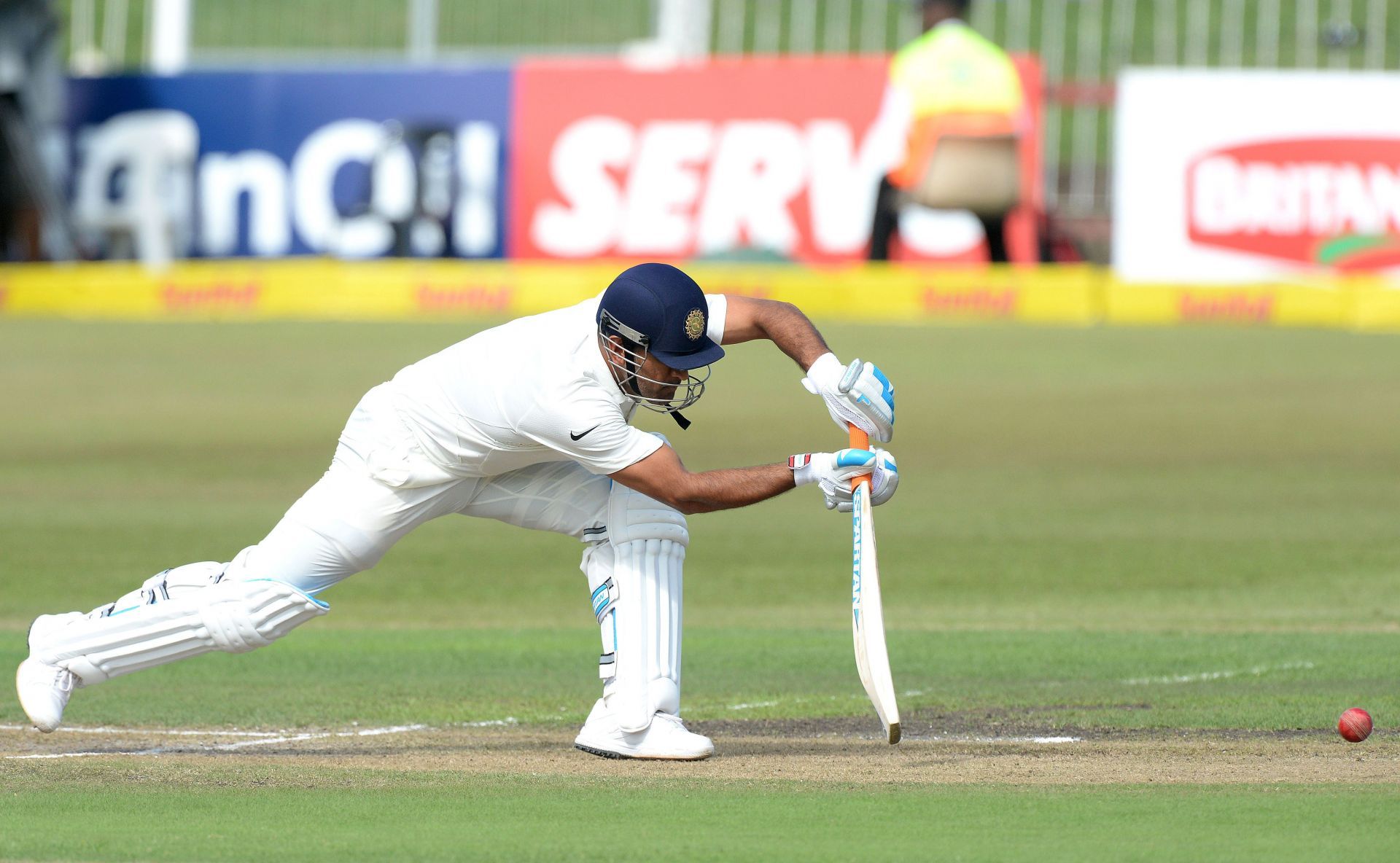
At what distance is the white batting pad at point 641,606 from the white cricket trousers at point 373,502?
0.16 meters

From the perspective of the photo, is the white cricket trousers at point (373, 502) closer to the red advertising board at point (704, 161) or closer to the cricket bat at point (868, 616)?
the cricket bat at point (868, 616)

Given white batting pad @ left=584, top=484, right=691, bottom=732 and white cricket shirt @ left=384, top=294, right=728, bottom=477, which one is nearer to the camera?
white cricket shirt @ left=384, top=294, right=728, bottom=477

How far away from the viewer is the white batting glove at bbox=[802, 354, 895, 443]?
6.50 meters

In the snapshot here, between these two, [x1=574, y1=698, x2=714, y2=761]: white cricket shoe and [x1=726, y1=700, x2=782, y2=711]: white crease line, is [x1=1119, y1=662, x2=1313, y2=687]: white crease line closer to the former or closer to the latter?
[x1=726, y1=700, x2=782, y2=711]: white crease line

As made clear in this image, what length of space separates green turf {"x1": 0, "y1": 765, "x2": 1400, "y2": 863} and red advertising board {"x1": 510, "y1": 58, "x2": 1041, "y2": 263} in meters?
17.2

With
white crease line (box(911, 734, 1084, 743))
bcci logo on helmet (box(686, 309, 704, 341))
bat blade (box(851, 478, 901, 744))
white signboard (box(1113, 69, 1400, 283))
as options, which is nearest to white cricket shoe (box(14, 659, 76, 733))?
bcci logo on helmet (box(686, 309, 704, 341))

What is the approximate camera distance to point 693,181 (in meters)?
23.6

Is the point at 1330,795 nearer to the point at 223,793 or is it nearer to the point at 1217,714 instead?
the point at 1217,714

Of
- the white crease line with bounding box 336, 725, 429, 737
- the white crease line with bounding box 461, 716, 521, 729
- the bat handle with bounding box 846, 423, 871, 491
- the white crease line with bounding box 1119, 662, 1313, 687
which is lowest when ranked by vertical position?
the white crease line with bounding box 461, 716, 521, 729

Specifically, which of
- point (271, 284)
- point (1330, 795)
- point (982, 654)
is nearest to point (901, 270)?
point (271, 284)

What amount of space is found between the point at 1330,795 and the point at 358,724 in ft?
11.1

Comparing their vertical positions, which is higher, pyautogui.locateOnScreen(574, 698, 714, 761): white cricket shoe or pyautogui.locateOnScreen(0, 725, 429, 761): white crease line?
pyautogui.locateOnScreen(574, 698, 714, 761): white cricket shoe

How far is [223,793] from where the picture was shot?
617cm

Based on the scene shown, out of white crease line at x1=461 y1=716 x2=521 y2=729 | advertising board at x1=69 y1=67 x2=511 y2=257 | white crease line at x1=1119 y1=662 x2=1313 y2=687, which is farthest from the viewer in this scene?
advertising board at x1=69 y1=67 x2=511 y2=257
